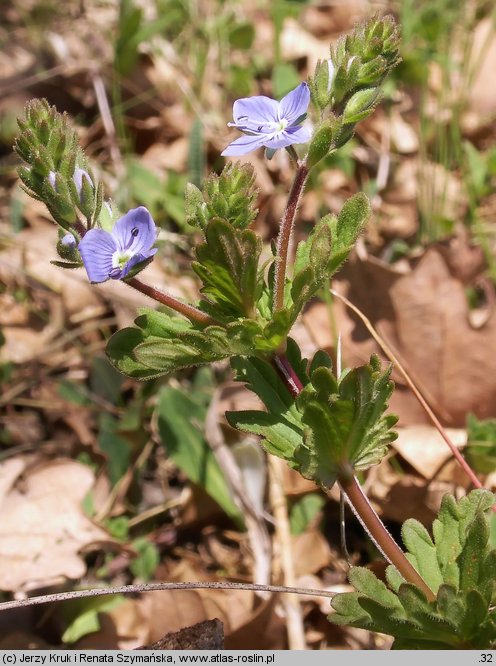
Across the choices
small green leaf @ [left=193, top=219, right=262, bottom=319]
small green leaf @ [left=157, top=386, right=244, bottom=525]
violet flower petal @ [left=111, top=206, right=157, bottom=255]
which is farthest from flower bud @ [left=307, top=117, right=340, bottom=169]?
small green leaf @ [left=157, top=386, right=244, bottom=525]

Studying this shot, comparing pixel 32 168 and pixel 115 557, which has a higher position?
pixel 32 168

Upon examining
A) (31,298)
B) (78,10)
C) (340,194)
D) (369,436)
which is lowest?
(369,436)

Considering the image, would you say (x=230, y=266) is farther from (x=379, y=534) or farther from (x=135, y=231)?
(x=379, y=534)

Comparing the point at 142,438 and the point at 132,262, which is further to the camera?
the point at 142,438

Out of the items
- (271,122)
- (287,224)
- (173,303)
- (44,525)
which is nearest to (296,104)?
(271,122)

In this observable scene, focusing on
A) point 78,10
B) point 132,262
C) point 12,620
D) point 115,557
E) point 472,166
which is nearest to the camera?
point 132,262

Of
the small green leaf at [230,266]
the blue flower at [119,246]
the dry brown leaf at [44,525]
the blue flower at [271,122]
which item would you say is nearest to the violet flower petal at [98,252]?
the blue flower at [119,246]

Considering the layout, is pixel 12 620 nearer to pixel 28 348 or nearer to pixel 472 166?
pixel 28 348

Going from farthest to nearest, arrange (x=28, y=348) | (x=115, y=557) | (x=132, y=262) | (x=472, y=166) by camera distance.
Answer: (x=472, y=166) → (x=28, y=348) → (x=115, y=557) → (x=132, y=262)
